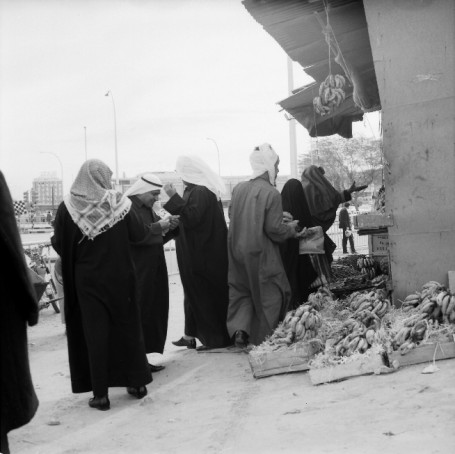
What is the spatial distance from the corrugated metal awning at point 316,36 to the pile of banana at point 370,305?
262cm

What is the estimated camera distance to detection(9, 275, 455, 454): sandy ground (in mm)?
3385

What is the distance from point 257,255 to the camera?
19.2 feet

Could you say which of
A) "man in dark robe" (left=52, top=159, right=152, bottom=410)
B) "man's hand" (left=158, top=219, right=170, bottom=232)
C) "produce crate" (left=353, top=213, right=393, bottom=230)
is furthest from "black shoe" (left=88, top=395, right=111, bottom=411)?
"produce crate" (left=353, top=213, right=393, bottom=230)

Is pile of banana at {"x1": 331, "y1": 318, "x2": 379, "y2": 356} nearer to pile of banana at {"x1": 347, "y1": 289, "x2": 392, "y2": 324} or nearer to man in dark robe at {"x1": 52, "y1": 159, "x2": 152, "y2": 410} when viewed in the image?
pile of banana at {"x1": 347, "y1": 289, "x2": 392, "y2": 324}

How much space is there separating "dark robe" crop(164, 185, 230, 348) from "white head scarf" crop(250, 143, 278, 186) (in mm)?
495

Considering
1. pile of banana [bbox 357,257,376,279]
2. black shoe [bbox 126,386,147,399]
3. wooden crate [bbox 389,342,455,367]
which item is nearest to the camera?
wooden crate [bbox 389,342,455,367]

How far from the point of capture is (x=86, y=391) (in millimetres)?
4848

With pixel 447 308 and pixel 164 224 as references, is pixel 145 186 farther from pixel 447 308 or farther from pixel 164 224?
pixel 447 308

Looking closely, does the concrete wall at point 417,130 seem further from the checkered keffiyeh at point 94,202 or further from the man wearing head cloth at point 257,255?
the checkered keffiyeh at point 94,202

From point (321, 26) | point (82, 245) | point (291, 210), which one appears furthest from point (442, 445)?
point (321, 26)

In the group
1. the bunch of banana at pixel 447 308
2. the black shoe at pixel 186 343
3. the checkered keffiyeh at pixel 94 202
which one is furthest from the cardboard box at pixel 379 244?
the checkered keffiyeh at pixel 94 202

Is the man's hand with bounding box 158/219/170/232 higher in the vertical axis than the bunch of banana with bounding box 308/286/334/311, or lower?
higher

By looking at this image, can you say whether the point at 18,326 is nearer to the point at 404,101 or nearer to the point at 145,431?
the point at 145,431

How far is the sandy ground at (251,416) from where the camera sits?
11.1 ft
